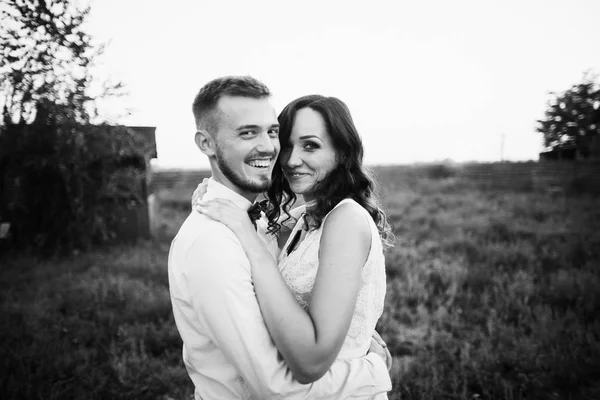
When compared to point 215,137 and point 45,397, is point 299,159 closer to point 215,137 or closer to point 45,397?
point 215,137

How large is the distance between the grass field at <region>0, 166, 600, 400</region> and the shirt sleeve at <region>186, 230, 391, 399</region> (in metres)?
2.71

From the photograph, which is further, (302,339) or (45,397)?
(45,397)

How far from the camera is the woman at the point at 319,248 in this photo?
1410mm

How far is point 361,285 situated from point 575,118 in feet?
106

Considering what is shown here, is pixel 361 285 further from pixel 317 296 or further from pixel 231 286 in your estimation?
pixel 231 286

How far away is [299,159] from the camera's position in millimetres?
2217

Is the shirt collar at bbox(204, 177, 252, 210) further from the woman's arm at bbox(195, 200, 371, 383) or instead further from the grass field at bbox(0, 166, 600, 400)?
the grass field at bbox(0, 166, 600, 400)

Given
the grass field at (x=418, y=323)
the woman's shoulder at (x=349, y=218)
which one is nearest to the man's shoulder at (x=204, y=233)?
the woman's shoulder at (x=349, y=218)

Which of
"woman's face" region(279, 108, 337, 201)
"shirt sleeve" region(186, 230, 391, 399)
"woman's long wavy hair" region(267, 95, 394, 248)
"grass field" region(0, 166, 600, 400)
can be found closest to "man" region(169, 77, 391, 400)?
"shirt sleeve" region(186, 230, 391, 399)

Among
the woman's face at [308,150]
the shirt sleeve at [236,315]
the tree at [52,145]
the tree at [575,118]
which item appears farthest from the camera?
the tree at [575,118]

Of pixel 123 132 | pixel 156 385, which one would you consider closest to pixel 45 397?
pixel 156 385

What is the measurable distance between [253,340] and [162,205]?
19401mm

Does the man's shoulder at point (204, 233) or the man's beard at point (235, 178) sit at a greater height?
the man's beard at point (235, 178)

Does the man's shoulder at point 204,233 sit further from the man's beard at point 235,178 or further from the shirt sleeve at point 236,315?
the man's beard at point 235,178
